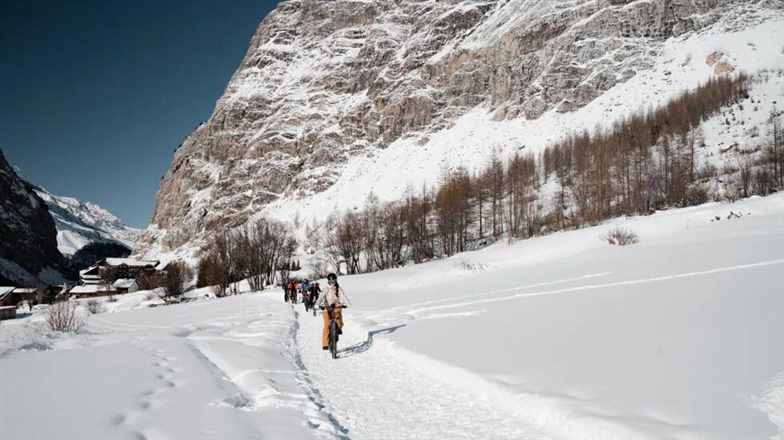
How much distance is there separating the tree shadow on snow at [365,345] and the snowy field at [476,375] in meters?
0.08

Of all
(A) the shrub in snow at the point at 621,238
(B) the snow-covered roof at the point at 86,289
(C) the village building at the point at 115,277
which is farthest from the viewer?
(C) the village building at the point at 115,277

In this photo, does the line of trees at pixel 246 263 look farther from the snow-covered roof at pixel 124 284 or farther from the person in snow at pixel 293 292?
the snow-covered roof at pixel 124 284

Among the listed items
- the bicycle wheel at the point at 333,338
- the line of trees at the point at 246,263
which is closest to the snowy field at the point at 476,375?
the bicycle wheel at the point at 333,338

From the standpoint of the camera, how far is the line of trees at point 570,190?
39656 mm

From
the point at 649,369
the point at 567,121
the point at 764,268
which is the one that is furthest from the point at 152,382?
the point at 567,121

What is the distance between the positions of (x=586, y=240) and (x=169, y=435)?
82.4 feet

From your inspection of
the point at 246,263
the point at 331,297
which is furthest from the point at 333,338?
the point at 246,263

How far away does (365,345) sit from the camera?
9.76 meters

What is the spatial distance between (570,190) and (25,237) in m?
165

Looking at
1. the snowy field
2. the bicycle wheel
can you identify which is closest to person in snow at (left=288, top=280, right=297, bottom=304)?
the snowy field

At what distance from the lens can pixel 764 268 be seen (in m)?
8.87

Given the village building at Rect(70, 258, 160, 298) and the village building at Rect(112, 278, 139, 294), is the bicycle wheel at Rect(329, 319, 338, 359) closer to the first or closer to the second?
the village building at Rect(70, 258, 160, 298)

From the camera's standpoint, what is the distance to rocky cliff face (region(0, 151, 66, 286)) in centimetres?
11400

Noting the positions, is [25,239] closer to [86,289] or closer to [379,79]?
[86,289]
